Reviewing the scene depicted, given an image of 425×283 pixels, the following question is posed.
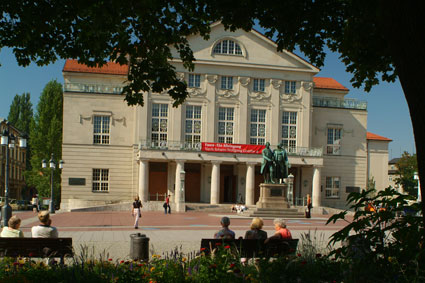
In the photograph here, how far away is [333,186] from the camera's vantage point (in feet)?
201

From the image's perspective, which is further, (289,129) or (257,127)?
(289,129)

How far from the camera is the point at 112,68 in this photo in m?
61.8

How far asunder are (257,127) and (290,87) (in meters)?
6.09

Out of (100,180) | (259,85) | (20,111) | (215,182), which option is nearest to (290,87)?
(259,85)

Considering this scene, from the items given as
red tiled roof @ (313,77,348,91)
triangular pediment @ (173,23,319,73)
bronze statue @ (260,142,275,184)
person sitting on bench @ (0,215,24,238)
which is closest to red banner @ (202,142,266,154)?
triangular pediment @ (173,23,319,73)

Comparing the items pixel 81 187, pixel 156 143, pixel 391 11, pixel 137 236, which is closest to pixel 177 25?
pixel 137 236

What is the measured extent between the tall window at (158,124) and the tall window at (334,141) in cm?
1990

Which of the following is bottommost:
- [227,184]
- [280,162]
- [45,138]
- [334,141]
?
[227,184]

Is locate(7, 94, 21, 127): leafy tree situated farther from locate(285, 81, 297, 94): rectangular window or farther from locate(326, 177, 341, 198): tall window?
locate(326, 177, 341, 198): tall window

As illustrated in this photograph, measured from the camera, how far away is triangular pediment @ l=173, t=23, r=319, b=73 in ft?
182

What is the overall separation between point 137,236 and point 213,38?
46602 mm

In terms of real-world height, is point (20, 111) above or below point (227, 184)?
above

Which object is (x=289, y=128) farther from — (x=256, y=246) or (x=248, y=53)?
Result: (x=256, y=246)

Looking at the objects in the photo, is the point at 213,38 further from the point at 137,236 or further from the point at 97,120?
the point at 137,236
